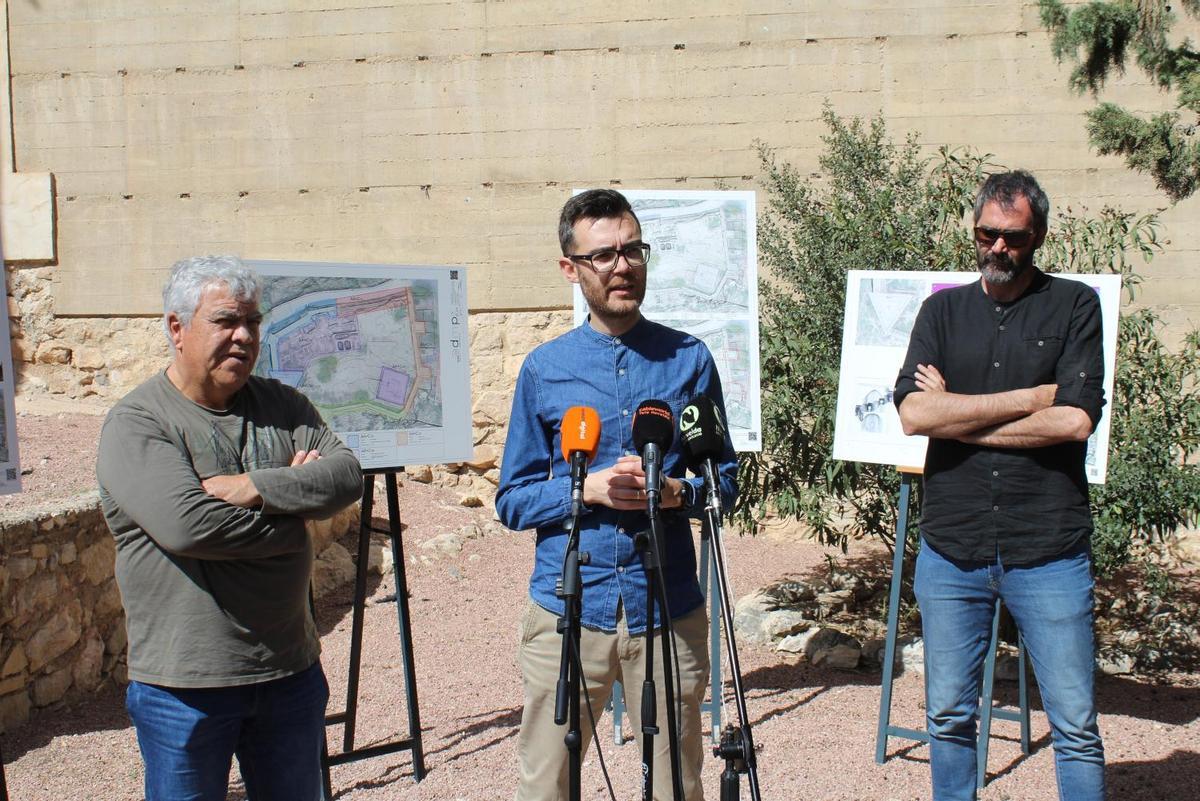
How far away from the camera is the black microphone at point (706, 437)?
8.17 feet

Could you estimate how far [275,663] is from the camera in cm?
271

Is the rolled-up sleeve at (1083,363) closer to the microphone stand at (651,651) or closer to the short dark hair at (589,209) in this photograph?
the short dark hair at (589,209)

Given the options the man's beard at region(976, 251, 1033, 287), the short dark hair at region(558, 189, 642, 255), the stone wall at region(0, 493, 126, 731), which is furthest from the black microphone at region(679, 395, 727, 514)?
the stone wall at region(0, 493, 126, 731)

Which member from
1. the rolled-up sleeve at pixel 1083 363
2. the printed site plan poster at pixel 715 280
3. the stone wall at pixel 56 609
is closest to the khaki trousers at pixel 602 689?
the rolled-up sleeve at pixel 1083 363

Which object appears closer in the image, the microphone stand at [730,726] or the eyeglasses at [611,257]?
the microphone stand at [730,726]

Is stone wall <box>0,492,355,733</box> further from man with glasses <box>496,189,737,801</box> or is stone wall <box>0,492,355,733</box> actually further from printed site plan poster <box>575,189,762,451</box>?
man with glasses <box>496,189,737,801</box>

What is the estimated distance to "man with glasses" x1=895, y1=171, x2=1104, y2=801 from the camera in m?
3.22

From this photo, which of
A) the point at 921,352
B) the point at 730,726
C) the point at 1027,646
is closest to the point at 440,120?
the point at 921,352

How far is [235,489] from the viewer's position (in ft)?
8.81

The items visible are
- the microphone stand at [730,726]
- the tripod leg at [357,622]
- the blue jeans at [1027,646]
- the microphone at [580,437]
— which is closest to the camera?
the microphone stand at [730,726]

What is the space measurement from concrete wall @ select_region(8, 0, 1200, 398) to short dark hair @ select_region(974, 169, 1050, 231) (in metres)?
6.54

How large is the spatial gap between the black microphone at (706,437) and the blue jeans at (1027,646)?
122 cm

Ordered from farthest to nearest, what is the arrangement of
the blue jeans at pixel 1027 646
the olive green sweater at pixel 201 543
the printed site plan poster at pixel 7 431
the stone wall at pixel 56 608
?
the stone wall at pixel 56 608
the printed site plan poster at pixel 7 431
the blue jeans at pixel 1027 646
the olive green sweater at pixel 201 543

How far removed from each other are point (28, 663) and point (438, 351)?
2566 millimetres
